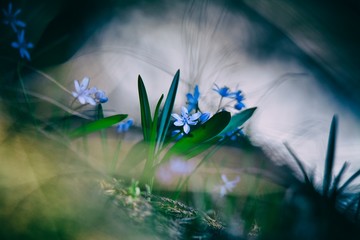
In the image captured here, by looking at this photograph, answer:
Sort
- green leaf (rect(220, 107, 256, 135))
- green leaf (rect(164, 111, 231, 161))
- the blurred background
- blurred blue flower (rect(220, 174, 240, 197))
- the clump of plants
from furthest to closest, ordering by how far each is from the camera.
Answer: the blurred background
blurred blue flower (rect(220, 174, 240, 197))
green leaf (rect(220, 107, 256, 135))
green leaf (rect(164, 111, 231, 161))
the clump of plants

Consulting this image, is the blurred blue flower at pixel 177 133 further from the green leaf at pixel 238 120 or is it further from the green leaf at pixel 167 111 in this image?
the green leaf at pixel 238 120

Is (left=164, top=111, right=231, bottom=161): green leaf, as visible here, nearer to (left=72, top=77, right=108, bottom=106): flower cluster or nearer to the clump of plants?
the clump of plants

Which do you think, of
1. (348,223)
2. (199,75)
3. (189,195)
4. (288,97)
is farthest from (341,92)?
(189,195)

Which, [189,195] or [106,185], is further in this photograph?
[189,195]

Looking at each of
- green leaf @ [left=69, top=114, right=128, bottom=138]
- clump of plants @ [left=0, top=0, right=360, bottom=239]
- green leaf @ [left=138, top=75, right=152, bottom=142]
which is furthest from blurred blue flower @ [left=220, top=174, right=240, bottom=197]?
green leaf @ [left=69, top=114, right=128, bottom=138]

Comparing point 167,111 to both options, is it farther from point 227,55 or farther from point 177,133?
point 227,55

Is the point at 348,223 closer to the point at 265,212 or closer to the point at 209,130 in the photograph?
the point at 265,212

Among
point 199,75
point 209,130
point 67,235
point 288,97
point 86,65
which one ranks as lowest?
point 67,235
